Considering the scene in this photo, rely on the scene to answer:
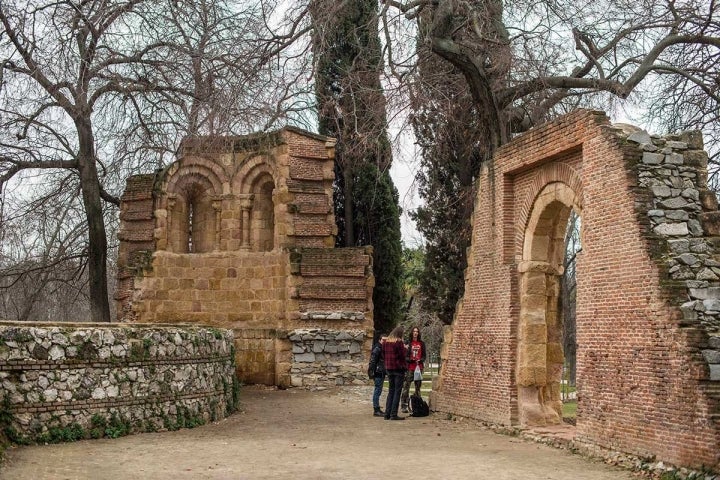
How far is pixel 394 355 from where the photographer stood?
15.3m

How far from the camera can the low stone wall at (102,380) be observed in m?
11.7

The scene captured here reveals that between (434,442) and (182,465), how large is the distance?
384 cm

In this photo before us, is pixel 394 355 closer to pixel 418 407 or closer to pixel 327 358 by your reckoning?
pixel 418 407

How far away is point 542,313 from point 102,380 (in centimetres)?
653

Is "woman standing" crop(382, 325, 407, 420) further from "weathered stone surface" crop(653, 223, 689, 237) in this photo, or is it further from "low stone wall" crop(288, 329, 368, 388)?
"low stone wall" crop(288, 329, 368, 388)

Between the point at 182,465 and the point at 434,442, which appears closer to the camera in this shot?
the point at 182,465

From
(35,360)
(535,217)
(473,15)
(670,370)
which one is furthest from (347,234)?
(670,370)

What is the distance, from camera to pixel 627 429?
10.4 meters

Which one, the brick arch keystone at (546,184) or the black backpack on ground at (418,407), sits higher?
the brick arch keystone at (546,184)

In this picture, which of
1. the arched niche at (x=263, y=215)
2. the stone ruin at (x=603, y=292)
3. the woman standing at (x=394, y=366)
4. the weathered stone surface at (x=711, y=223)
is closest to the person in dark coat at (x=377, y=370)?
the woman standing at (x=394, y=366)

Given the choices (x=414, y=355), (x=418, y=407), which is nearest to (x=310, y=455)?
(x=418, y=407)

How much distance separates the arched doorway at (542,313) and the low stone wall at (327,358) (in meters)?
8.28

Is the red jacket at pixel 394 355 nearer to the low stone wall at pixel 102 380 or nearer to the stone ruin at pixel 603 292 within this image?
the stone ruin at pixel 603 292

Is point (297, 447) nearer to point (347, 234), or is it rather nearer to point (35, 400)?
point (35, 400)
